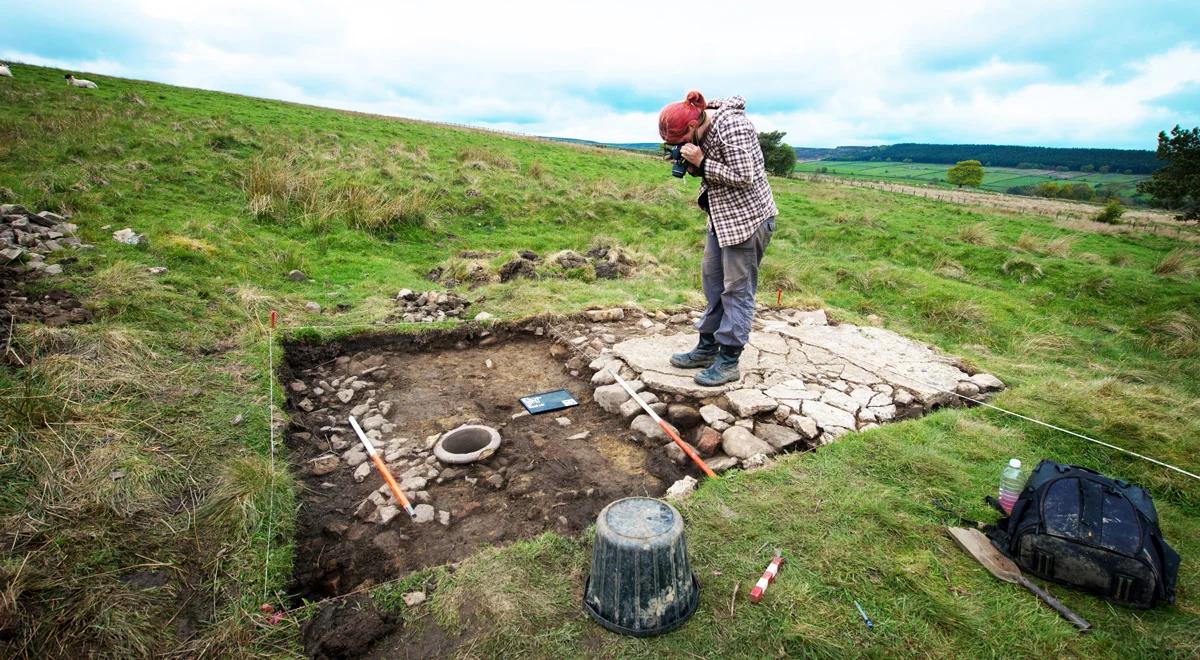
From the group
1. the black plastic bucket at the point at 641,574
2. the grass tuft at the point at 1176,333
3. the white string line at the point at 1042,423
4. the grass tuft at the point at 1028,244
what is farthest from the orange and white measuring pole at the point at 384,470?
the grass tuft at the point at 1028,244

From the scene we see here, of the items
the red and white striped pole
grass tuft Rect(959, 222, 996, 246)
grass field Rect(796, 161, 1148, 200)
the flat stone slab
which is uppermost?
grass field Rect(796, 161, 1148, 200)

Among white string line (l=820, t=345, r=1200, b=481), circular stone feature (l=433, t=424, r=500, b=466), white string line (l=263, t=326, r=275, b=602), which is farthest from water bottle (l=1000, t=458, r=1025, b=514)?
white string line (l=263, t=326, r=275, b=602)

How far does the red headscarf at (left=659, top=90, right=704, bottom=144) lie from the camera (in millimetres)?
3695

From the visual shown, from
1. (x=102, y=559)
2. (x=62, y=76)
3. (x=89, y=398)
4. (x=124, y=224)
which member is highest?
(x=62, y=76)

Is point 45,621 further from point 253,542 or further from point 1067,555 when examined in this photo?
→ point 1067,555

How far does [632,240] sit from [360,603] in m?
9.34

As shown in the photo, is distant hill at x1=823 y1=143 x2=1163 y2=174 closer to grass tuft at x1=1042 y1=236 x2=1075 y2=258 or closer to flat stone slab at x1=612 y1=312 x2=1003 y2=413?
grass tuft at x1=1042 y1=236 x2=1075 y2=258

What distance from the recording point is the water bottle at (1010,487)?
2848 mm

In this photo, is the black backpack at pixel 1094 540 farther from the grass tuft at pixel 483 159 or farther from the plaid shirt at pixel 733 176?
the grass tuft at pixel 483 159

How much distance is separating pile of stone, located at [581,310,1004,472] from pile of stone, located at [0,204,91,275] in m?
5.93

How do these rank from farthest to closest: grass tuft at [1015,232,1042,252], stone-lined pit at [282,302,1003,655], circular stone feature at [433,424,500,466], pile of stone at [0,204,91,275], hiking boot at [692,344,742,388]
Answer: grass tuft at [1015,232,1042,252]
pile of stone at [0,204,91,275]
hiking boot at [692,344,742,388]
circular stone feature at [433,424,500,466]
stone-lined pit at [282,302,1003,655]

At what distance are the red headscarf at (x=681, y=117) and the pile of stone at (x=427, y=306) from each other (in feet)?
11.4

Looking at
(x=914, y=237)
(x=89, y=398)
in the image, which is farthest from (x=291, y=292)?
(x=914, y=237)

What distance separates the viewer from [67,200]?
7.31m
